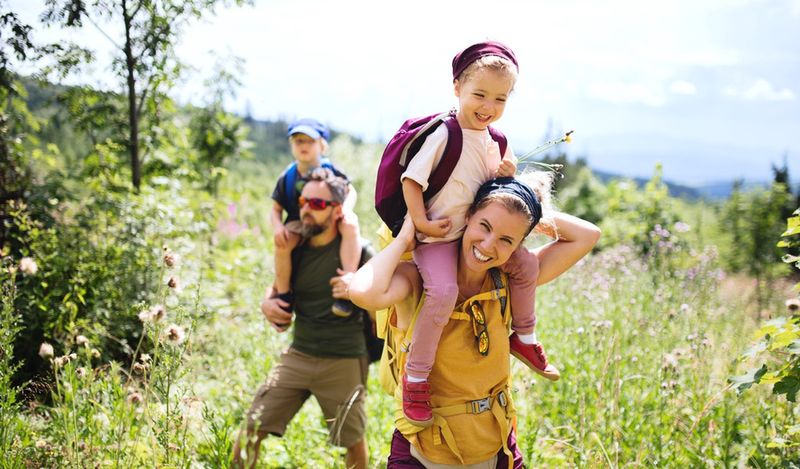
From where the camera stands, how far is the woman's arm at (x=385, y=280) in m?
1.86

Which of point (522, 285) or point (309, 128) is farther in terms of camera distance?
point (309, 128)

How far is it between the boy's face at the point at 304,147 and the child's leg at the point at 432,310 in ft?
6.87

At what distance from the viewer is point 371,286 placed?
186 centimetres

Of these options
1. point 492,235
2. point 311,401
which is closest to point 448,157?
point 492,235

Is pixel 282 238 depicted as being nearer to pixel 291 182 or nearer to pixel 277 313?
pixel 277 313

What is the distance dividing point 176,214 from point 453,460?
370 centimetres

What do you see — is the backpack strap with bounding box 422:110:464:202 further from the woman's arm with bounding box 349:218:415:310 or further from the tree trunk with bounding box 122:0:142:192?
the tree trunk with bounding box 122:0:142:192

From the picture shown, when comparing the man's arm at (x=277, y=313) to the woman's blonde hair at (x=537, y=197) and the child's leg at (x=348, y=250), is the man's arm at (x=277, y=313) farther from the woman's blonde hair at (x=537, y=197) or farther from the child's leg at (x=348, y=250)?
the woman's blonde hair at (x=537, y=197)

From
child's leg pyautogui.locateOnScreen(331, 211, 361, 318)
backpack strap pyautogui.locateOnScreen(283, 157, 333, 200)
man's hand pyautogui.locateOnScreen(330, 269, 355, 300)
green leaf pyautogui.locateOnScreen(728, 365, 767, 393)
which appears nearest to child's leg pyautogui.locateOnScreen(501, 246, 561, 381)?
green leaf pyautogui.locateOnScreen(728, 365, 767, 393)

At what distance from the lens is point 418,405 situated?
1939 millimetres

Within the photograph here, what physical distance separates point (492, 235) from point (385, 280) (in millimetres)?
415

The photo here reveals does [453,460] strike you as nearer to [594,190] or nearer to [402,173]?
[402,173]

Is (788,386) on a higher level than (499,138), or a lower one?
lower

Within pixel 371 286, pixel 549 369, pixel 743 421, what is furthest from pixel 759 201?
pixel 371 286
